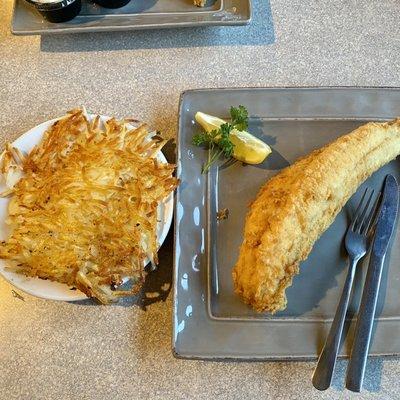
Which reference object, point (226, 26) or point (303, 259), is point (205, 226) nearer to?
point (303, 259)

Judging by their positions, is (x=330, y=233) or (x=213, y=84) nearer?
(x=330, y=233)

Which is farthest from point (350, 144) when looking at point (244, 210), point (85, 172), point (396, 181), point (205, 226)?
point (85, 172)

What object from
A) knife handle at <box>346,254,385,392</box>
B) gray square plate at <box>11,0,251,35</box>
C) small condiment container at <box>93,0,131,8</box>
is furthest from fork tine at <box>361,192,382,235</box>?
small condiment container at <box>93,0,131,8</box>

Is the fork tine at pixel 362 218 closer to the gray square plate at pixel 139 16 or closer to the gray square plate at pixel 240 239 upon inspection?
the gray square plate at pixel 240 239

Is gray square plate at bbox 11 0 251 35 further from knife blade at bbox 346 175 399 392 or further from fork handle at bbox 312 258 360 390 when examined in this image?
fork handle at bbox 312 258 360 390

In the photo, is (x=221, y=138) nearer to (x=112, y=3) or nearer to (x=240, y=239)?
(x=240, y=239)

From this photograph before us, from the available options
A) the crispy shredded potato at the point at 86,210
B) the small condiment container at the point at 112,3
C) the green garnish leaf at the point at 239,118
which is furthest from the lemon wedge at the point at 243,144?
the small condiment container at the point at 112,3
